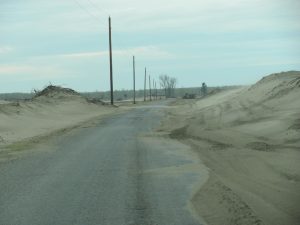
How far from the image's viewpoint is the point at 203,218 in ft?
29.7

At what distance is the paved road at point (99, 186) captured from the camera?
367 inches

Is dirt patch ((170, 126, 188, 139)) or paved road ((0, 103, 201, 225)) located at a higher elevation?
paved road ((0, 103, 201, 225))

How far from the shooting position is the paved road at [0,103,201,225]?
30.6 ft

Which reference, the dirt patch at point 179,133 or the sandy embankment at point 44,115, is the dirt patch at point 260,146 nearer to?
the dirt patch at point 179,133

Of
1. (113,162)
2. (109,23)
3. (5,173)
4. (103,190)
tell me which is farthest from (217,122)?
(109,23)

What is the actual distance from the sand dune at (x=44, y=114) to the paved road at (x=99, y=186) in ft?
24.1

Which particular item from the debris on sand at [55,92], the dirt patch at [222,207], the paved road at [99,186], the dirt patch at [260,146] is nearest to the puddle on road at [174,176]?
the paved road at [99,186]

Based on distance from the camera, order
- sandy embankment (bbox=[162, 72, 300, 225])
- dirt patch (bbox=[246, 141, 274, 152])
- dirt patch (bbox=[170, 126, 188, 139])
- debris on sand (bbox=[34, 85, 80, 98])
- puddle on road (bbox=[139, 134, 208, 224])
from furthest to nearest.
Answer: debris on sand (bbox=[34, 85, 80, 98]) → dirt patch (bbox=[170, 126, 188, 139]) → dirt patch (bbox=[246, 141, 274, 152]) → puddle on road (bbox=[139, 134, 208, 224]) → sandy embankment (bbox=[162, 72, 300, 225])

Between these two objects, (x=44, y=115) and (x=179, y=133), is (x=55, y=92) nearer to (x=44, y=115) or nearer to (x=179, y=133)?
(x=44, y=115)

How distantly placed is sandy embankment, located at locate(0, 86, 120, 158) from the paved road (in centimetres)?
505

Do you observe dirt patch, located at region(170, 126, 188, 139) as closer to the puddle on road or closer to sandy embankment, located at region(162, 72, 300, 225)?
sandy embankment, located at region(162, 72, 300, 225)

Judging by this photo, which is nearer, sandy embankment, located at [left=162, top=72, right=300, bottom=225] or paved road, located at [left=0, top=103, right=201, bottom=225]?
paved road, located at [left=0, top=103, right=201, bottom=225]

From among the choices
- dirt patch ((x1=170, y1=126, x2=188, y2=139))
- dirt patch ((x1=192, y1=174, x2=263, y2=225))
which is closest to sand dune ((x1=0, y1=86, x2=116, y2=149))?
dirt patch ((x1=170, y1=126, x2=188, y2=139))

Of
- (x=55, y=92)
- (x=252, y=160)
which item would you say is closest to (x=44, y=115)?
(x=55, y=92)
